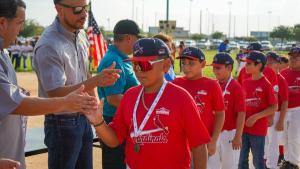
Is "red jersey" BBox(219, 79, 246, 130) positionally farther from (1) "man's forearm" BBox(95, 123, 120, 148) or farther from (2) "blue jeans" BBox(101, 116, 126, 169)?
(1) "man's forearm" BBox(95, 123, 120, 148)

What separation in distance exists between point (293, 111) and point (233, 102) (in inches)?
87.5

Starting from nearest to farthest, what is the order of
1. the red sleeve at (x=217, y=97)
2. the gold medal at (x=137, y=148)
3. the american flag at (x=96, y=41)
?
the gold medal at (x=137, y=148) → the red sleeve at (x=217, y=97) → the american flag at (x=96, y=41)

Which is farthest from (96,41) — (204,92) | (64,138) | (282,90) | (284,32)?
(284,32)

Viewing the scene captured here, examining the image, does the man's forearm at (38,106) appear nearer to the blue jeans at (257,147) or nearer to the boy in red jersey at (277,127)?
the blue jeans at (257,147)

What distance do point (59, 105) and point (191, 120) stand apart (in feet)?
3.01

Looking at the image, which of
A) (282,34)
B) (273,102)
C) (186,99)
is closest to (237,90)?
(273,102)

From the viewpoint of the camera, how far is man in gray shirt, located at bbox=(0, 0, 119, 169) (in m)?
2.79

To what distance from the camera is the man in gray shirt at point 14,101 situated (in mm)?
2787

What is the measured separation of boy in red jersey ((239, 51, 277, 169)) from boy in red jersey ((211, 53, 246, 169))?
451 mm

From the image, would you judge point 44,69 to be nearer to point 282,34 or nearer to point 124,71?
point 124,71

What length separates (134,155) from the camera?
326 centimetres

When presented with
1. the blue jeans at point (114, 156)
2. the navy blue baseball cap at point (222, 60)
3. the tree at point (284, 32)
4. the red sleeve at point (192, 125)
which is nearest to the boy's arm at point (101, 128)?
the red sleeve at point (192, 125)

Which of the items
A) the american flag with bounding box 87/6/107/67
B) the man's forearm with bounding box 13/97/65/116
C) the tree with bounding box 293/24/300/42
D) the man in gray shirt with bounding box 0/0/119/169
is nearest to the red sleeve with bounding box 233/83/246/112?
the man in gray shirt with bounding box 0/0/119/169

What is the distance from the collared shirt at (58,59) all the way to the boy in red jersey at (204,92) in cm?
140
